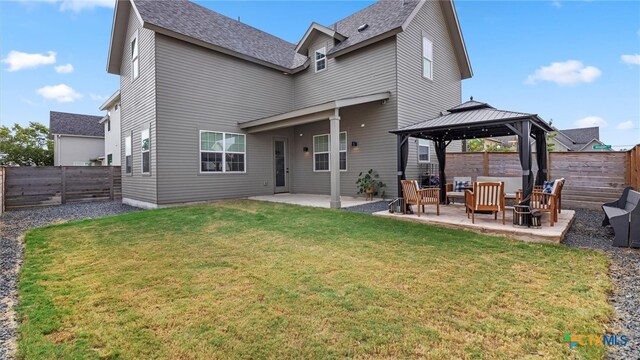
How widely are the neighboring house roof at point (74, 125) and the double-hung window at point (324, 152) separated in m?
19.7

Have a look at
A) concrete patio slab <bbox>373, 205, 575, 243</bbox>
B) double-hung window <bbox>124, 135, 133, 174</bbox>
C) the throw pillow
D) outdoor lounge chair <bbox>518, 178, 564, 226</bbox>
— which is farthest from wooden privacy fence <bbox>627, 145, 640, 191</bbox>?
double-hung window <bbox>124, 135, 133, 174</bbox>

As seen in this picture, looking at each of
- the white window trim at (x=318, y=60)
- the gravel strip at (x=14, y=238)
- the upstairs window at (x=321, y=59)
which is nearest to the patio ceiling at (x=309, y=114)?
the white window trim at (x=318, y=60)

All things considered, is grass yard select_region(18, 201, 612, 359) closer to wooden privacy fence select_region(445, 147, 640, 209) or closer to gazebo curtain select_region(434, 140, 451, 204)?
gazebo curtain select_region(434, 140, 451, 204)

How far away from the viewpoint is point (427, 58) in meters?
11.4

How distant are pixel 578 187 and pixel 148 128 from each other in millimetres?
13748

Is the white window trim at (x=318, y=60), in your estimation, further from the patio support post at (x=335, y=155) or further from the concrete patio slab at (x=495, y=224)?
the concrete patio slab at (x=495, y=224)

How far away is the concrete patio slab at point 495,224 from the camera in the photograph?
16.2 feet

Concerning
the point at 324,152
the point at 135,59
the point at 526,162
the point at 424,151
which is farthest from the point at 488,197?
the point at 135,59

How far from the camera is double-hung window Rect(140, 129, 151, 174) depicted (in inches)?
394

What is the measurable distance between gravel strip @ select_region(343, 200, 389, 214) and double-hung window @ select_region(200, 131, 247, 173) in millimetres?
5162

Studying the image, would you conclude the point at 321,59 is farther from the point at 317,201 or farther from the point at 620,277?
the point at 620,277

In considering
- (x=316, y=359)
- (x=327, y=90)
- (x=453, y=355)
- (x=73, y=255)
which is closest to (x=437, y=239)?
(x=453, y=355)

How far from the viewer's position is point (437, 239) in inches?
198

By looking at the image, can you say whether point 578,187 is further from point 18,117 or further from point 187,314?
point 18,117
